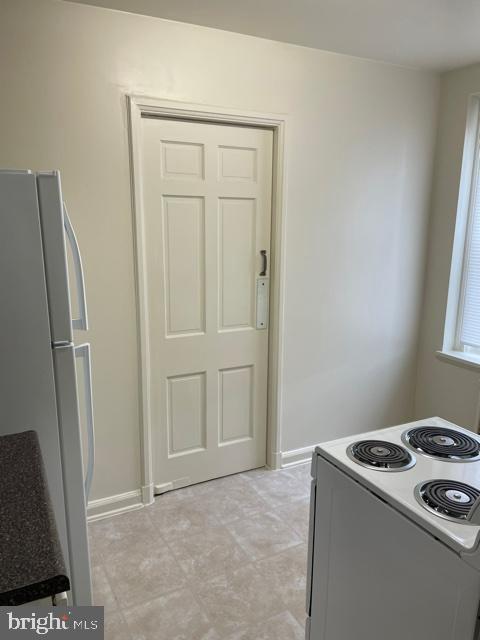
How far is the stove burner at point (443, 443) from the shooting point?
1.46 metres

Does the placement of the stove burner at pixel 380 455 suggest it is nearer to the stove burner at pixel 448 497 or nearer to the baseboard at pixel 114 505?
the stove burner at pixel 448 497

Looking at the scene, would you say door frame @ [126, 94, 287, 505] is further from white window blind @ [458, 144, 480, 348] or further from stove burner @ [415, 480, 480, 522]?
stove burner @ [415, 480, 480, 522]

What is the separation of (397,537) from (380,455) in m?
0.28

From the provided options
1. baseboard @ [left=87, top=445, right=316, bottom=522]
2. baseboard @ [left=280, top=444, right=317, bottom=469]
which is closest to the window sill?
baseboard @ [left=280, top=444, right=317, bottom=469]

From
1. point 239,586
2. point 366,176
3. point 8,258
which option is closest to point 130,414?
point 239,586

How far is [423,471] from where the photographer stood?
4.52ft

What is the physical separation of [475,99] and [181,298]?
226 cm

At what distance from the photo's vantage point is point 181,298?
2662 mm

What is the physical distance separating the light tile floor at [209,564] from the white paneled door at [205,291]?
0.87 ft

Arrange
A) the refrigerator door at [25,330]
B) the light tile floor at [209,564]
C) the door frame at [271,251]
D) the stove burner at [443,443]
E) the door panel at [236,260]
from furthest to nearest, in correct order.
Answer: the door panel at [236,260]
the door frame at [271,251]
the light tile floor at [209,564]
the stove burner at [443,443]
the refrigerator door at [25,330]

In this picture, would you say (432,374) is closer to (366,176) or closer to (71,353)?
(366,176)

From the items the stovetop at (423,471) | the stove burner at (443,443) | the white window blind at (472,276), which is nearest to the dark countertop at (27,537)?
the stovetop at (423,471)

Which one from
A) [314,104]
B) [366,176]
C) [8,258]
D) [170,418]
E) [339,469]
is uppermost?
[314,104]

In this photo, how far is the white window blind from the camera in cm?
311
